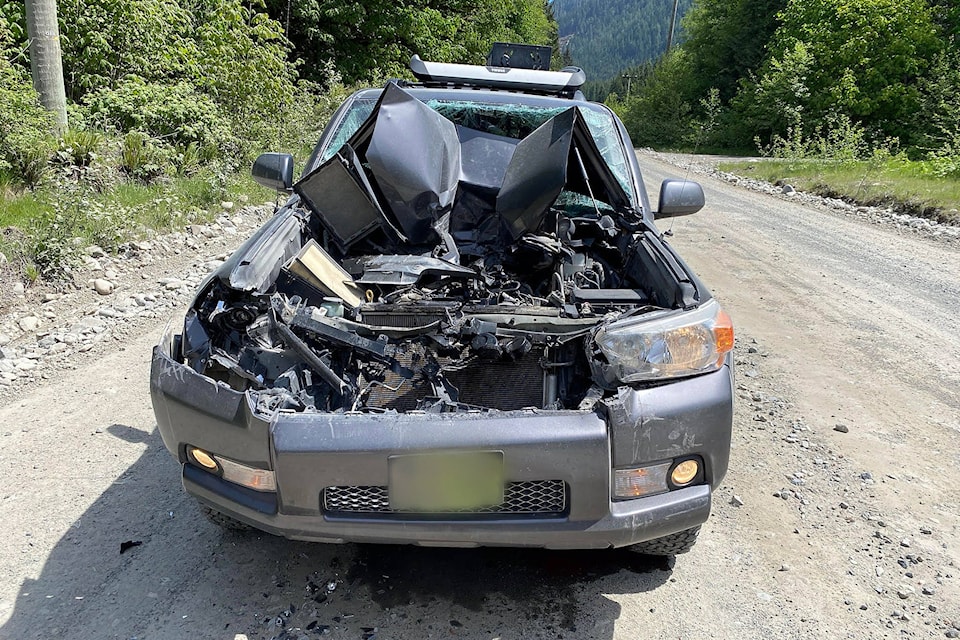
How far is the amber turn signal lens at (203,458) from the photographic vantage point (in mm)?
2258

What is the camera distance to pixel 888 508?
3.05 meters

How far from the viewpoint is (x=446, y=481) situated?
6.72 feet

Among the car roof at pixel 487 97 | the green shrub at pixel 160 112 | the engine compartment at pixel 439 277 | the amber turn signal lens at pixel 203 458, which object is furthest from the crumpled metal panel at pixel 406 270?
the green shrub at pixel 160 112

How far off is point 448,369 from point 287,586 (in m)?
1.01

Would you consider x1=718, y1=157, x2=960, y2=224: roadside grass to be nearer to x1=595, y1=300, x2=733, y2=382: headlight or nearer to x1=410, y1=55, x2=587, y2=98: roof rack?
x1=410, y1=55, x2=587, y2=98: roof rack

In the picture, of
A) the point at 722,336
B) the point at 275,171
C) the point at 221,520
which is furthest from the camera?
the point at 275,171

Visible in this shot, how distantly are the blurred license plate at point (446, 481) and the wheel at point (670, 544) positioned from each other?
76cm

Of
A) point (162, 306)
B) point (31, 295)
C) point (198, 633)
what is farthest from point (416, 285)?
point (31, 295)

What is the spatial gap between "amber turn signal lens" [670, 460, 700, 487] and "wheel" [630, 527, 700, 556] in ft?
0.99

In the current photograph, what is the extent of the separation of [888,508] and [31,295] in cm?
581

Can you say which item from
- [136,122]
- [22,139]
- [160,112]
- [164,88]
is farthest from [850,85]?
[22,139]

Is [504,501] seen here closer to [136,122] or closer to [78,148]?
[78,148]

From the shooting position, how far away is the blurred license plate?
2029 mm

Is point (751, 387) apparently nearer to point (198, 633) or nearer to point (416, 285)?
point (416, 285)
